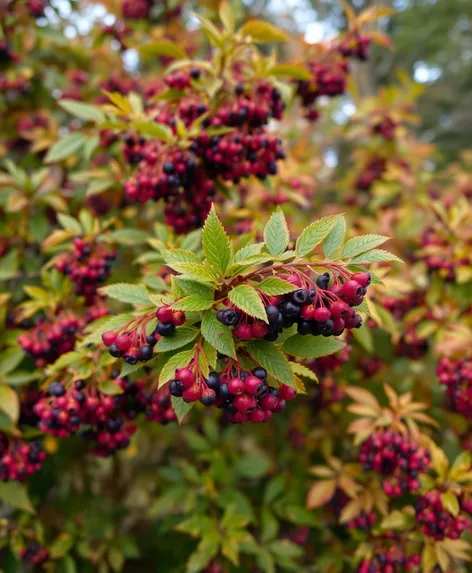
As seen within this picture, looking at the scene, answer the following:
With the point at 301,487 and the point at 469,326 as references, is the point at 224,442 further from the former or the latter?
the point at 469,326

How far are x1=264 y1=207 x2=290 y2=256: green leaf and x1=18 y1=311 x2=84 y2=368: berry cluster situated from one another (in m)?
1.26

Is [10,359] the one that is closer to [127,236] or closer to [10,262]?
[10,262]

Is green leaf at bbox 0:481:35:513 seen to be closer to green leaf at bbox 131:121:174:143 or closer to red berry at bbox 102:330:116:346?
red berry at bbox 102:330:116:346

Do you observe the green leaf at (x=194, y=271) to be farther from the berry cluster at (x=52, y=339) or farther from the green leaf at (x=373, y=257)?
the berry cluster at (x=52, y=339)

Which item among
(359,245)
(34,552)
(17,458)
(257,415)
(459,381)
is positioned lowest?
(34,552)

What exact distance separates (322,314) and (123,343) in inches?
28.4

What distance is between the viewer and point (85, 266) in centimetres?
263

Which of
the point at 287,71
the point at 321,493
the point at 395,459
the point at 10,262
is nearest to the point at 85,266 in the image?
the point at 10,262

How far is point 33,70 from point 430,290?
3847mm

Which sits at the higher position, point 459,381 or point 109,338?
point 109,338

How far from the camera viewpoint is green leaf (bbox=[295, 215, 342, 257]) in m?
1.67

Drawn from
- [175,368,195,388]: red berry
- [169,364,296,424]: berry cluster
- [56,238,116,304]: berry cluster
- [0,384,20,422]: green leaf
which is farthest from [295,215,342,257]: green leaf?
[0,384,20,422]: green leaf

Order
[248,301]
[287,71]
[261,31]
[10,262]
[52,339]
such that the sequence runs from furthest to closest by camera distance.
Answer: [10,262], [287,71], [261,31], [52,339], [248,301]

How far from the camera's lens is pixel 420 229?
170 inches
